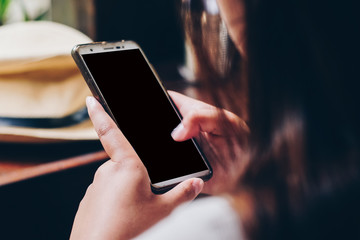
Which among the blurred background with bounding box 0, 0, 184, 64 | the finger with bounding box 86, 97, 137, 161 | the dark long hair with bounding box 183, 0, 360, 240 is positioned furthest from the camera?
the blurred background with bounding box 0, 0, 184, 64

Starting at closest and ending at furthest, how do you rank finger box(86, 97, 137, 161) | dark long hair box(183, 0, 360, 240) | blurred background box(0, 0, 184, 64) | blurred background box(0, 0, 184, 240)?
dark long hair box(183, 0, 360, 240)
finger box(86, 97, 137, 161)
blurred background box(0, 0, 184, 240)
blurred background box(0, 0, 184, 64)

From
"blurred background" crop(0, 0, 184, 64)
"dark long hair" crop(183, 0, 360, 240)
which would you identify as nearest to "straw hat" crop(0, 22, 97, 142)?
"dark long hair" crop(183, 0, 360, 240)

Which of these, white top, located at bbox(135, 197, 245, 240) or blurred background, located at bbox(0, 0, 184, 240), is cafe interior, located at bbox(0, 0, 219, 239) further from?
white top, located at bbox(135, 197, 245, 240)

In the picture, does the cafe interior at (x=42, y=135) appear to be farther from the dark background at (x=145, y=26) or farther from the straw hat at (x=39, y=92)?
the dark background at (x=145, y=26)

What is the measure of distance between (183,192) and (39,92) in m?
0.33

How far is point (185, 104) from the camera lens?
56 cm

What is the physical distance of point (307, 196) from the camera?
316mm

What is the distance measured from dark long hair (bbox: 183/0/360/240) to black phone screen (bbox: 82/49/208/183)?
0.18 meters

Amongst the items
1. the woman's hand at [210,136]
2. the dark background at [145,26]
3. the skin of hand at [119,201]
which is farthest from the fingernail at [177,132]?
the dark background at [145,26]

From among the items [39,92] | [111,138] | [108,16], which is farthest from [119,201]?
[108,16]

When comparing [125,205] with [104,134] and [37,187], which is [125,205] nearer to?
[104,134]

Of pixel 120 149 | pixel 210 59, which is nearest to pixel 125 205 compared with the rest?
pixel 120 149

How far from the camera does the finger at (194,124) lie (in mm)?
509

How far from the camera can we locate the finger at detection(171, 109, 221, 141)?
51 centimetres
